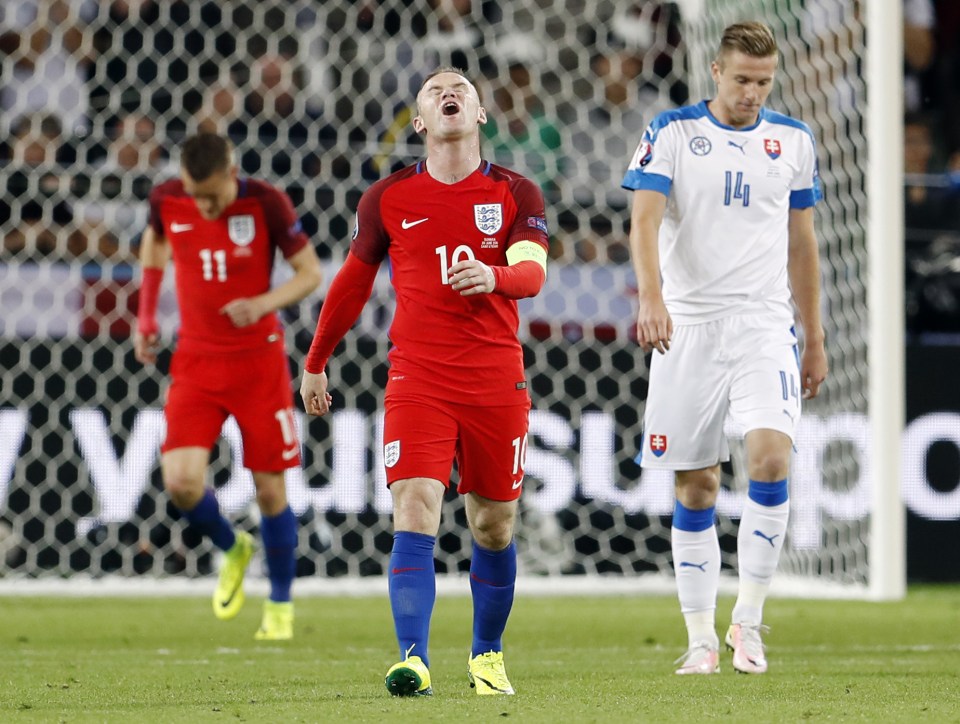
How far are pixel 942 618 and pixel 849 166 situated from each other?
8.89 feet

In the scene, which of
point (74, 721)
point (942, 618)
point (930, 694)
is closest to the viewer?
point (74, 721)

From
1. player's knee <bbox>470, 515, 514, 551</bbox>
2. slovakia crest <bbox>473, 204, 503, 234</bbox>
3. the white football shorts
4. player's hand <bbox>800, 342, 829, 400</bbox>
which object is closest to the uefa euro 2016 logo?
the white football shorts

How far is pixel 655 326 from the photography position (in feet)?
15.9

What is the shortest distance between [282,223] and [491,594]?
269cm

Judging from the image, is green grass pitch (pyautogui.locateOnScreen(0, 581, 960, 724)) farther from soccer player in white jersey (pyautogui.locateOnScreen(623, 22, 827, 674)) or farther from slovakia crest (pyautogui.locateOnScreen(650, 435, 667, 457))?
slovakia crest (pyautogui.locateOnScreen(650, 435, 667, 457))

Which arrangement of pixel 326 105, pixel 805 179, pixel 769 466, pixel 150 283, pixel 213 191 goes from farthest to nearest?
pixel 326 105 < pixel 150 283 < pixel 213 191 < pixel 805 179 < pixel 769 466

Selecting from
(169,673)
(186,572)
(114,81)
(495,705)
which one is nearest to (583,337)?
(186,572)

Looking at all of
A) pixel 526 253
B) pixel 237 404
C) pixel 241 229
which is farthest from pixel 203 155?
pixel 526 253

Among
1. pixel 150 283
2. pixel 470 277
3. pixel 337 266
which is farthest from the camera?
pixel 337 266

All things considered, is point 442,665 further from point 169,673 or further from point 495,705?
point 495,705

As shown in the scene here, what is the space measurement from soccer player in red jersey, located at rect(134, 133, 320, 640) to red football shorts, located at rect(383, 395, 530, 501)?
2.36 metres

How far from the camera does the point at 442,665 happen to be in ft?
17.8

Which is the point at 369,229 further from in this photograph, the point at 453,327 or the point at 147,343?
the point at 147,343

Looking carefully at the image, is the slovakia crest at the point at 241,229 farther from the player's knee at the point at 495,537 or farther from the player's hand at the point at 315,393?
the player's knee at the point at 495,537
